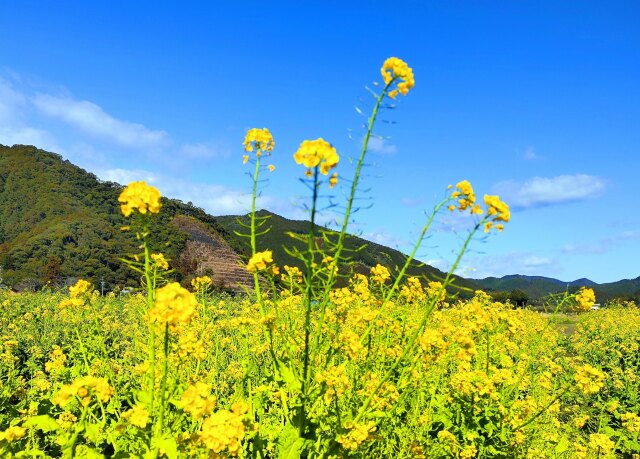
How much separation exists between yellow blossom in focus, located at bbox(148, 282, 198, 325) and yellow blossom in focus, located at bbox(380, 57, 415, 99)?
1.45 metres

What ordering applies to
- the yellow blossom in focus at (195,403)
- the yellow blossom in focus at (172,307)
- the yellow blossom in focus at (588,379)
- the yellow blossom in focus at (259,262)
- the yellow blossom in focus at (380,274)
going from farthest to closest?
the yellow blossom in focus at (380,274) < the yellow blossom in focus at (588,379) < the yellow blossom in focus at (259,262) < the yellow blossom in focus at (195,403) < the yellow blossom in focus at (172,307)

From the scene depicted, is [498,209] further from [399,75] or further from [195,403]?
[195,403]

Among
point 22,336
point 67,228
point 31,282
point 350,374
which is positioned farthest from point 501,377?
point 67,228

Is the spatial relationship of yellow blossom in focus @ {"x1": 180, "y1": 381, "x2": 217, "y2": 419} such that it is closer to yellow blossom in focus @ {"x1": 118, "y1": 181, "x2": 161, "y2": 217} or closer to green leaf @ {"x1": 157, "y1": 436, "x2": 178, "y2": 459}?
green leaf @ {"x1": 157, "y1": 436, "x2": 178, "y2": 459}

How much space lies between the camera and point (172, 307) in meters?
1.99

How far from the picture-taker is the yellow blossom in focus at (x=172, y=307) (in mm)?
1962

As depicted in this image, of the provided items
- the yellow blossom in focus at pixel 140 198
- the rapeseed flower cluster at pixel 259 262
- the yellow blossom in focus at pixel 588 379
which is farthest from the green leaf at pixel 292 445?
the yellow blossom in focus at pixel 588 379

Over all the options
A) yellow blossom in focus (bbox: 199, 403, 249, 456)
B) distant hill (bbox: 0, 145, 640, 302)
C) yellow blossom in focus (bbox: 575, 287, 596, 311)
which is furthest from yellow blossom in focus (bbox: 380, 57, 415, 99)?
distant hill (bbox: 0, 145, 640, 302)

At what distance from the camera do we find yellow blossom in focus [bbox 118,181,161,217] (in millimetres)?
2117

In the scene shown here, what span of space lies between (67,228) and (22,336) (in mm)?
34232

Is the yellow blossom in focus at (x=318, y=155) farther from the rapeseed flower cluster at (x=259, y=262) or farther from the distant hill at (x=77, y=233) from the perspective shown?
the distant hill at (x=77, y=233)

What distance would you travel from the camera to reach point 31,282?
2734cm

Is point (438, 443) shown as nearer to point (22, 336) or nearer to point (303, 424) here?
point (303, 424)

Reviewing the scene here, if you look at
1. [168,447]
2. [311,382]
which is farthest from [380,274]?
[168,447]
